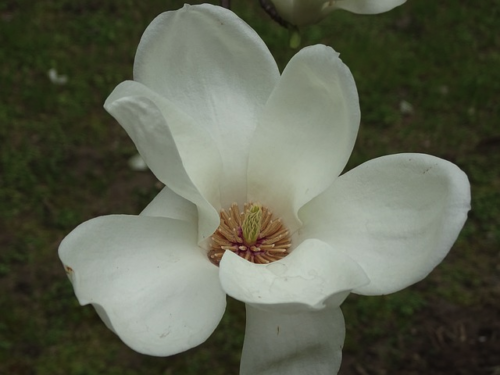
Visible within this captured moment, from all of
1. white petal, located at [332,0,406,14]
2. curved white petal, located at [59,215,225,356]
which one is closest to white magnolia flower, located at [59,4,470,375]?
curved white petal, located at [59,215,225,356]

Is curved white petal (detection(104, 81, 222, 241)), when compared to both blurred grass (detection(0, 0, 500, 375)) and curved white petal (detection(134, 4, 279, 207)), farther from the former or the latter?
blurred grass (detection(0, 0, 500, 375))

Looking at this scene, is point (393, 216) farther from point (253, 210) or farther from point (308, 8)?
point (308, 8)

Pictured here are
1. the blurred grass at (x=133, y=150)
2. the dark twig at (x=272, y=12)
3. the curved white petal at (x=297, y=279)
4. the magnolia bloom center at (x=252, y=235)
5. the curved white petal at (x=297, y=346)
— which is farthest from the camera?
the blurred grass at (x=133, y=150)

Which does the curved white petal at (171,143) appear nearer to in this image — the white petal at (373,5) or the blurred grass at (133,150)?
the white petal at (373,5)

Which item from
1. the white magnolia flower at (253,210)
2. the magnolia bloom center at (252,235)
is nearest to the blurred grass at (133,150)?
the magnolia bloom center at (252,235)

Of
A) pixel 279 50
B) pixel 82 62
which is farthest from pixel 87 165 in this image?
pixel 279 50

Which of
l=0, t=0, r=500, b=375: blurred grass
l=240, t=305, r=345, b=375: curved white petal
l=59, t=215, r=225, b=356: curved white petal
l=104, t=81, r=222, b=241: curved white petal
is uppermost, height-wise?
l=104, t=81, r=222, b=241: curved white petal

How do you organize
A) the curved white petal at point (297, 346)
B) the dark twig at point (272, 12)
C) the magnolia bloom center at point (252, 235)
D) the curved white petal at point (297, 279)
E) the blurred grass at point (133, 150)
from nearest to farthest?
1. the curved white petal at point (297, 279)
2. the curved white petal at point (297, 346)
3. the magnolia bloom center at point (252, 235)
4. the dark twig at point (272, 12)
5. the blurred grass at point (133, 150)
